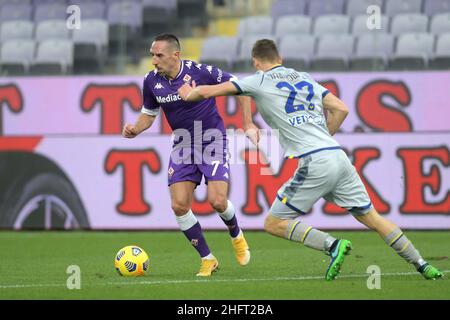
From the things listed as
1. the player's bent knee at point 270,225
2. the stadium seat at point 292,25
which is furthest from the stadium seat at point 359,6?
the player's bent knee at point 270,225

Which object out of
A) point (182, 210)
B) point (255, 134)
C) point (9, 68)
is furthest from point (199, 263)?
point (9, 68)

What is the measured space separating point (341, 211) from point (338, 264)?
758 centimetres

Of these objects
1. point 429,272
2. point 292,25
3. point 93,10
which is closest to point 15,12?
point 93,10

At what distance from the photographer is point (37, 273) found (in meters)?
11.5

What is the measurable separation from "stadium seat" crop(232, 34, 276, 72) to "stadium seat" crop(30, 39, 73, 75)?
305cm

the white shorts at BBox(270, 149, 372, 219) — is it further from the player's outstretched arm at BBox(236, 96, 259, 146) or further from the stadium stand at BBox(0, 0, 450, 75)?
the stadium stand at BBox(0, 0, 450, 75)

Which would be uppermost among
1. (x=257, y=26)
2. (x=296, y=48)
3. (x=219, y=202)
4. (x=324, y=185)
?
(x=257, y=26)

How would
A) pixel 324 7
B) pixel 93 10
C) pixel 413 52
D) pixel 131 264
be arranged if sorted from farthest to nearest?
pixel 93 10, pixel 324 7, pixel 413 52, pixel 131 264

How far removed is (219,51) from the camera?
18.9 metres

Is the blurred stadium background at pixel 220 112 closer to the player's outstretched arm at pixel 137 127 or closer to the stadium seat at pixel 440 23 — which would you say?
the stadium seat at pixel 440 23

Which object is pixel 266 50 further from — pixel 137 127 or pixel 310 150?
pixel 137 127

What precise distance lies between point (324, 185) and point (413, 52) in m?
8.49

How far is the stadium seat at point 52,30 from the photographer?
1981 cm

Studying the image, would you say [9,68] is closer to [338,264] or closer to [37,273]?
[37,273]
